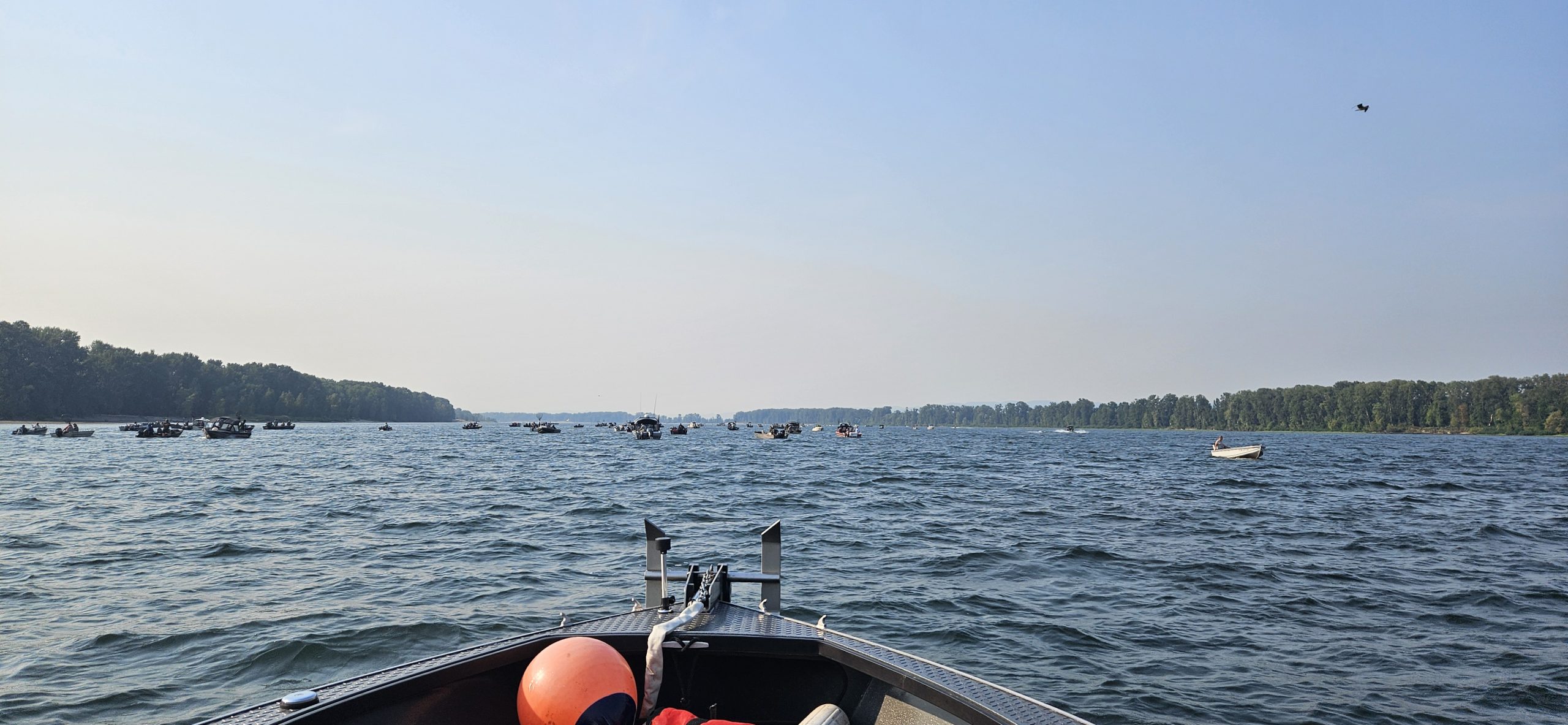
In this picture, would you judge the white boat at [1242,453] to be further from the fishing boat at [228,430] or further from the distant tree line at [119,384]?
the distant tree line at [119,384]

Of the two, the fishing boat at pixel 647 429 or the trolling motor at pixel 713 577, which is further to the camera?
the fishing boat at pixel 647 429

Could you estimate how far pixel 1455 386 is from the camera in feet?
560

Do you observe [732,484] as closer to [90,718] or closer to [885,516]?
[885,516]

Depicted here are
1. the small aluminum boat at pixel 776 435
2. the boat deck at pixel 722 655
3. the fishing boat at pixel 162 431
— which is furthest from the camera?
the small aluminum boat at pixel 776 435

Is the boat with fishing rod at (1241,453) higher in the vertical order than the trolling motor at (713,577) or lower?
lower


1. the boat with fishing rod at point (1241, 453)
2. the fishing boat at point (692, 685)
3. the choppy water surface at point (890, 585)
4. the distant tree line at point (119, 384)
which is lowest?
the choppy water surface at point (890, 585)

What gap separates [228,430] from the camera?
90438mm

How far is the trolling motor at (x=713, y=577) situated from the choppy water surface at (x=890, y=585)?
353 cm

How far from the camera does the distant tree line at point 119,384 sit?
131 meters

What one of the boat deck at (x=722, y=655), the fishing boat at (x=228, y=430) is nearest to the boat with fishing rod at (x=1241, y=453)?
the boat deck at (x=722, y=655)

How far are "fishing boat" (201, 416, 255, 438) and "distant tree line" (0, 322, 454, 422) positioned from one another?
62925 millimetres

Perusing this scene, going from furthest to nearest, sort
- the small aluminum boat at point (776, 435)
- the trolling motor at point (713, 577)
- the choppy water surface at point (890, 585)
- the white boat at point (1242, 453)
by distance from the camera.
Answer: the small aluminum boat at point (776, 435), the white boat at point (1242, 453), the choppy water surface at point (890, 585), the trolling motor at point (713, 577)

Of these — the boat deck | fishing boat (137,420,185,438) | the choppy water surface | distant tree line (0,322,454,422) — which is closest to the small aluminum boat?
fishing boat (137,420,185,438)

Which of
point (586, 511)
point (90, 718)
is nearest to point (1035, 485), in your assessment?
point (586, 511)
